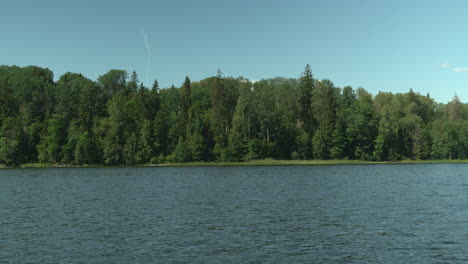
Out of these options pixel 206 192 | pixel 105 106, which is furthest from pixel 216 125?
pixel 206 192

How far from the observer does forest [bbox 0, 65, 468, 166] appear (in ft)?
528

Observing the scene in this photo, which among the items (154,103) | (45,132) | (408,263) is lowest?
(408,263)

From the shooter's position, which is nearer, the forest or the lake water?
the lake water

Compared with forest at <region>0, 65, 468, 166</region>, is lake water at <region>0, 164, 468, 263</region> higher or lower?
lower

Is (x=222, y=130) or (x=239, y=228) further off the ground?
(x=222, y=130)

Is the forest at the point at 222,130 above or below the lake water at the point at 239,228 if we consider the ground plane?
above

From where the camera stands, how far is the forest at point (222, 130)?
528 feet

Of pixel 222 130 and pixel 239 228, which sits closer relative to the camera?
pixel 239 228

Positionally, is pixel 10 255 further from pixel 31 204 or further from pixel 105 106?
pixel 105 106

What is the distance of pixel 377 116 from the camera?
177 m

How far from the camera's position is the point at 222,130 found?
164 meters

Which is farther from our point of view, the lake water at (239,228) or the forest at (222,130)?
the forest at (222,130)

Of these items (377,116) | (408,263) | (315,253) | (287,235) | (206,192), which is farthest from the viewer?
(377,116)

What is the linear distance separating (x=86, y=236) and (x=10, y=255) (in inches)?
229
